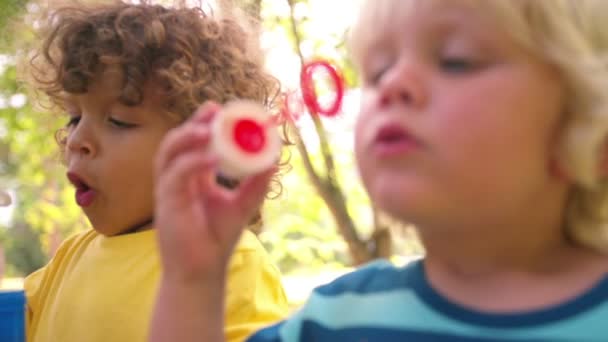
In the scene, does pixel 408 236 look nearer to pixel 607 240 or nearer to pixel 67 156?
pixel 607 240

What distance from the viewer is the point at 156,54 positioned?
1.22 meters

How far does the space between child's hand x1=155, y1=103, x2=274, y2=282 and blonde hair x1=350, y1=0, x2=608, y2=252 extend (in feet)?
0.69

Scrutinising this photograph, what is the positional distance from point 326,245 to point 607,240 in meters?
3.01

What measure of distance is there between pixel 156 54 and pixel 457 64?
0.68 meters

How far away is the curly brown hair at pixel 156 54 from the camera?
3.90ft

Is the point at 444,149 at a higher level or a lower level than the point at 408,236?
higher

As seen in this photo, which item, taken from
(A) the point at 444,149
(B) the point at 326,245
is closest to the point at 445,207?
(A) the point at 444,149

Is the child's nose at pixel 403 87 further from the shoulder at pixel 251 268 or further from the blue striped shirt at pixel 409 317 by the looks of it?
the shoulder at pixel 251 268

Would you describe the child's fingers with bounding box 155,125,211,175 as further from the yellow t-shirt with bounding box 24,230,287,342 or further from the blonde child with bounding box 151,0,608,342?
the yellow t-shirt with bounding box 24,230,287,342

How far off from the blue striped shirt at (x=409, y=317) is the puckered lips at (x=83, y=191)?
48 cm

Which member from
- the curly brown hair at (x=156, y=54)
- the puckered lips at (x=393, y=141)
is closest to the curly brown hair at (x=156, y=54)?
the curly brown hair at (x=156, y=54)

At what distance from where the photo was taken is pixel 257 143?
692 mm

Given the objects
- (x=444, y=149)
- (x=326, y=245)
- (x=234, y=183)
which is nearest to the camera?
(x=444, y=149)

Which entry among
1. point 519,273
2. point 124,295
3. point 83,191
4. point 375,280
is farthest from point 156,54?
point 519,273
